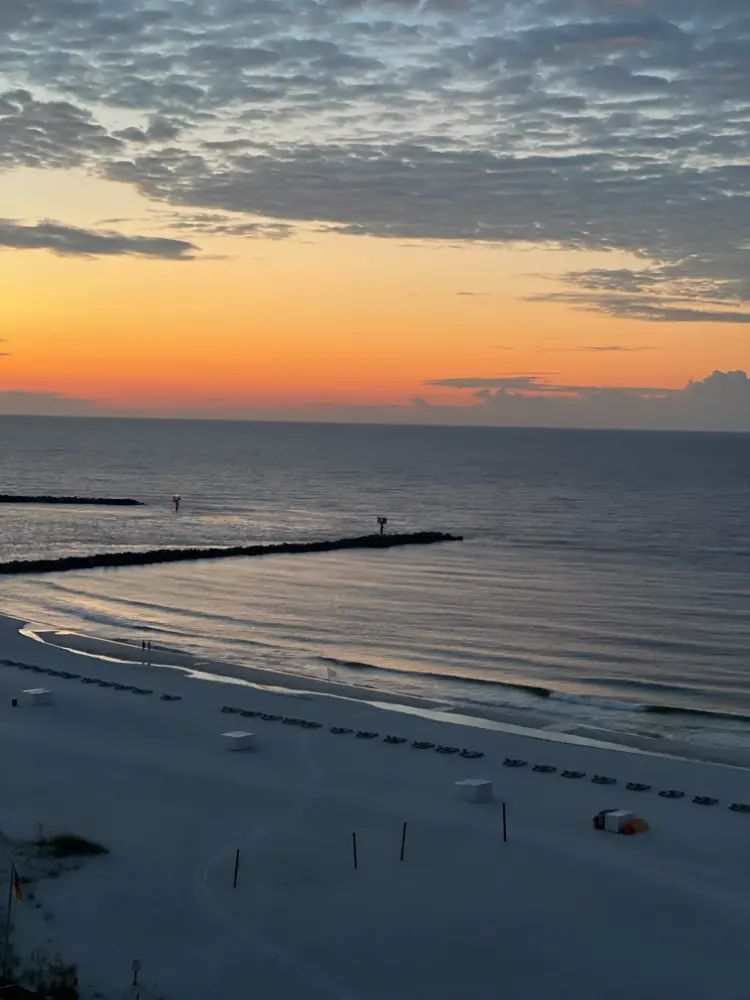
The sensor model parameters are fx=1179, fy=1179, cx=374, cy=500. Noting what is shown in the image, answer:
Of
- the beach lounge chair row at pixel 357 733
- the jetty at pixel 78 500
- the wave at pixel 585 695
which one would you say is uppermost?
the jetty at pixel 78 500

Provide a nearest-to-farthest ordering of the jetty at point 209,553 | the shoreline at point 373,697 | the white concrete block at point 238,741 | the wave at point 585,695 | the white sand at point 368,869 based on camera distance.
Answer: the white sand at point 368,869
the white concrete block at point 238,741
the shoreline at point 373,697
the wave at point 585,695
the jetty at point 209,553

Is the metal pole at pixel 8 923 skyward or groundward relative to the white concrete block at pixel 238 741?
groundward

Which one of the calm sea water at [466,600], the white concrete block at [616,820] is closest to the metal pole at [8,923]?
the white concrete block at [616,820]

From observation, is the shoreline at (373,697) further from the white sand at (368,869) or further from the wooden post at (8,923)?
the wooden post at (8,923)

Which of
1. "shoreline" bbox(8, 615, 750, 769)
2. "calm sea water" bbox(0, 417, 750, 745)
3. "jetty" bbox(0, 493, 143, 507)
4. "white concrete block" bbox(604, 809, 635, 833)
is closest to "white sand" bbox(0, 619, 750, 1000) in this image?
"white concrete block" bbox(604, 809, 635, 833)

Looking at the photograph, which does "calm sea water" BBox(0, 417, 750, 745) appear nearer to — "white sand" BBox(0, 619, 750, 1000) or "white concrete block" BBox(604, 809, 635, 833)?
"white sand" BBox(0, 619, 750, 1000)

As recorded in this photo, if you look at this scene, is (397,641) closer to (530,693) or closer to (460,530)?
(530,693)

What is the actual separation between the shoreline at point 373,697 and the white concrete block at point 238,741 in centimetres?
690

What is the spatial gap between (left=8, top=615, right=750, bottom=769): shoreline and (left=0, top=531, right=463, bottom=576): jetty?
822 inches

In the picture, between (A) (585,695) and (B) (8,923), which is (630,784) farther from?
(B) (8,923)

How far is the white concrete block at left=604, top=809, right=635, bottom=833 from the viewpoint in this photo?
2330 cm

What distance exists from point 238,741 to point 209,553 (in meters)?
52.2

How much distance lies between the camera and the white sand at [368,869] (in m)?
17.7

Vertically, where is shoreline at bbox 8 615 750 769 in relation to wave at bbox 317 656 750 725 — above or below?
below
